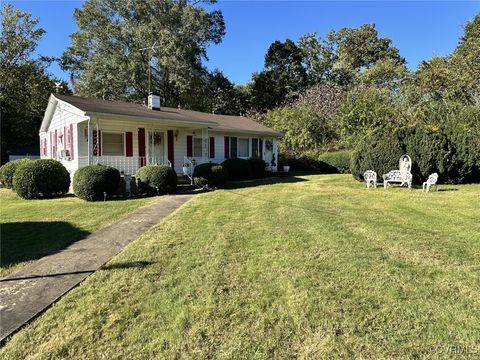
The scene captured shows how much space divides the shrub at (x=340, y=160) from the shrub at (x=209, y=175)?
10664 millimetres

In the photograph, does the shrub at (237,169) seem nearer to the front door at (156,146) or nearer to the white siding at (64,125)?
the front door at (156,146)

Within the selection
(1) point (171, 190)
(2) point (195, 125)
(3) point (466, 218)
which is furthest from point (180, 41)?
(3) point (466, 218)

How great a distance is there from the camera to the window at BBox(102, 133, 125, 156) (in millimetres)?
14828

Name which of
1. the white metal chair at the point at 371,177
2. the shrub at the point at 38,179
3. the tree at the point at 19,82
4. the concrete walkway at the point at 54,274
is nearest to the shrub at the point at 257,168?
the white metal chair at the point at 371,177

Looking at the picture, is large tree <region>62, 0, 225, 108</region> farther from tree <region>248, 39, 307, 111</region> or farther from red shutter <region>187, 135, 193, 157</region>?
red shutter <region>187, 135, 193, 157</region>

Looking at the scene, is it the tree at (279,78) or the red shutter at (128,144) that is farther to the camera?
the tree at (279,78)

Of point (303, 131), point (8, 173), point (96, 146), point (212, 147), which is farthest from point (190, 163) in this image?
point (303, 131)

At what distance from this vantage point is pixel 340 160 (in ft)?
71.7

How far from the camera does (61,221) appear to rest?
780 cm

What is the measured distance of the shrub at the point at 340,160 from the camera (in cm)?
2161

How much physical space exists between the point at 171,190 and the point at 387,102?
12.9 m

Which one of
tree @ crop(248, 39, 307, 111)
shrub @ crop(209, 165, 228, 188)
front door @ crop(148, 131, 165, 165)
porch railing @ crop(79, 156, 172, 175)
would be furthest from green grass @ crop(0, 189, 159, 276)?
tree @ crop(248, 39, 307, 111)

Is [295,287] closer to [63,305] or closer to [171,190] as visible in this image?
[63,305]

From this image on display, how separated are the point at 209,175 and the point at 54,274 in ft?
30.5
